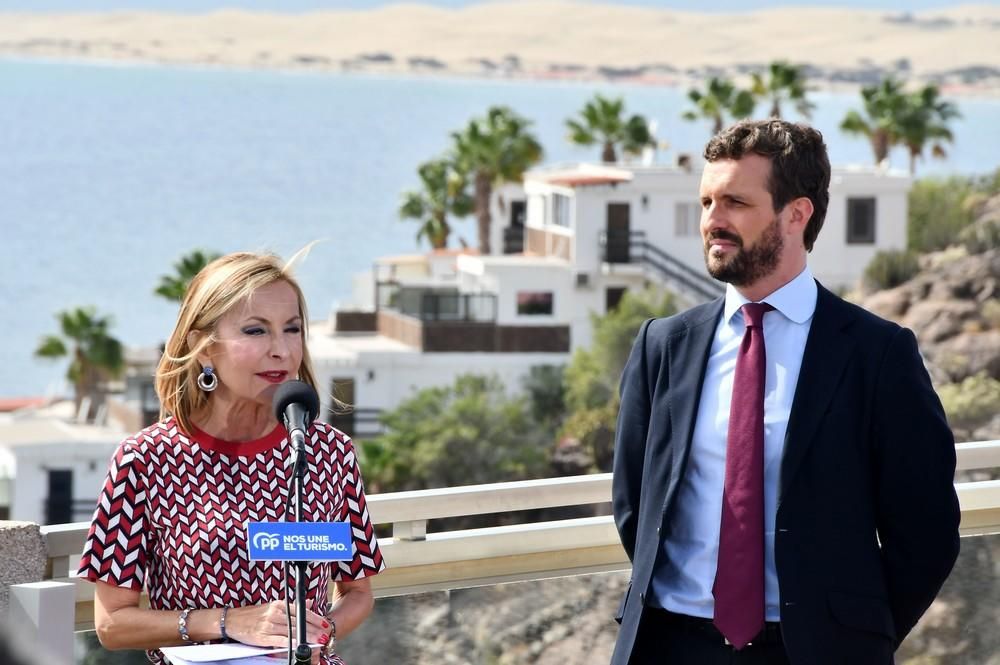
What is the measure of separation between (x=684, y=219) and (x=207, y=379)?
169ft

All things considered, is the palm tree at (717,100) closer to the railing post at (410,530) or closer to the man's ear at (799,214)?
the railing post at (410,530)

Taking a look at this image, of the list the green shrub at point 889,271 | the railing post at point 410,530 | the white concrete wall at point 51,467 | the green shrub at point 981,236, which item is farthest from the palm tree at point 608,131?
the railing post at point 410,530

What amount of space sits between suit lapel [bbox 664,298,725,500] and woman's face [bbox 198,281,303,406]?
73 centimetres

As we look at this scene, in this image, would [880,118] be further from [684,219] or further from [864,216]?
[684,219]

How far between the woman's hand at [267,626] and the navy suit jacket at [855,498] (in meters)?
0.62

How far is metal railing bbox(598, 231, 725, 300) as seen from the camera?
53.8 m

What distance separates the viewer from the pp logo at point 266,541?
2873 millimetres

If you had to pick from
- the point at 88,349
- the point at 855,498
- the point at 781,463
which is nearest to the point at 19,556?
the point at 781,463

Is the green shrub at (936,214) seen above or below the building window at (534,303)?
above

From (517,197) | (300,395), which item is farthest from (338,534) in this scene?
(517,197)

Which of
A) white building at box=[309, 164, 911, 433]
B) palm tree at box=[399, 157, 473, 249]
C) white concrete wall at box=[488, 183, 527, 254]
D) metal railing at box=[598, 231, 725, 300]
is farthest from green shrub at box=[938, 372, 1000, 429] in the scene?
palm tree at box=[399, 157, 473, 249]

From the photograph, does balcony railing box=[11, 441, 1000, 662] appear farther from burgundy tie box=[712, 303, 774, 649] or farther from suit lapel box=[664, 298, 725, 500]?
burgundy tie box=[712, 303, 774, 649]

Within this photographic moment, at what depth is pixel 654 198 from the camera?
177 feet

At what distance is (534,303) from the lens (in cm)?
5406
